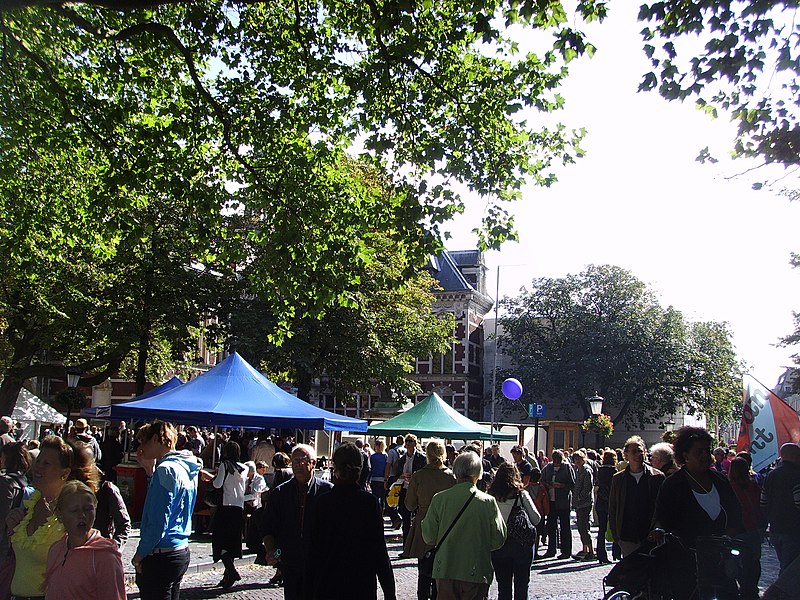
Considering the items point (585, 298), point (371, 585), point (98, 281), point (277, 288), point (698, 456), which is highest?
point (585, 298)

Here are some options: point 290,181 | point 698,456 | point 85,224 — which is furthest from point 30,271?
point 698,456

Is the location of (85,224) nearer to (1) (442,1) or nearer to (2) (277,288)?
(2) (277,288)

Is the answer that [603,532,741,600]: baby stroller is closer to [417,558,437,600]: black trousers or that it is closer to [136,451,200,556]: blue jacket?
[417,558,437,600]: black trousers

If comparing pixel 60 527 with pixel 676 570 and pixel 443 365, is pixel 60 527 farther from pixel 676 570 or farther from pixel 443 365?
pixel 443 365

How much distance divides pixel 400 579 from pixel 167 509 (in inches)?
258

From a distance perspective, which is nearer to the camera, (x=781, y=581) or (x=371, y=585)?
(x=371, y=585)

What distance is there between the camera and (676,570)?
6449 mm

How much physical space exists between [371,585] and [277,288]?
32.4 ft

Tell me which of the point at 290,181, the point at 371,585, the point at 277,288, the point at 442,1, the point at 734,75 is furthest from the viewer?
the point at 277,288

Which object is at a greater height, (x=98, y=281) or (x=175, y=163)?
(x=98, y=281)

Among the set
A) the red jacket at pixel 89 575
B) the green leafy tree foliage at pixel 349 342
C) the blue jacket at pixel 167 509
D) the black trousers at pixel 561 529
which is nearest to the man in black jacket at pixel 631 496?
the blue jacket at pixel 167 509

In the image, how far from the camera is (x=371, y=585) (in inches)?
216

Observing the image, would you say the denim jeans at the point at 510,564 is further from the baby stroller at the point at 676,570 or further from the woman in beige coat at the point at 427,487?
the baby stroller at the point at 676,570

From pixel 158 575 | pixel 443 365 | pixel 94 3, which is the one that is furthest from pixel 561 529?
pixel 443 365
